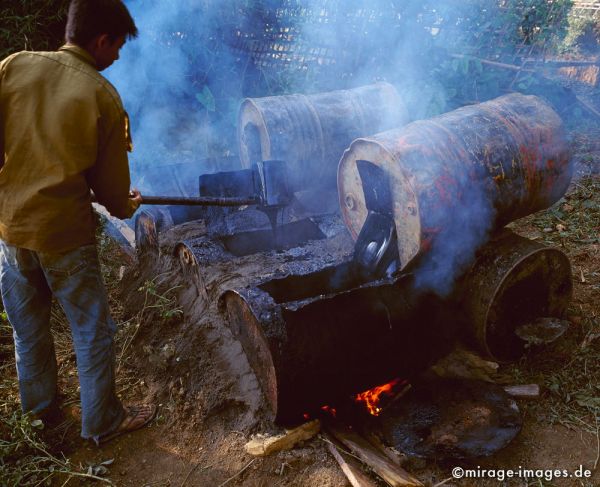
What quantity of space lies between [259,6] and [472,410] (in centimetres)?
760

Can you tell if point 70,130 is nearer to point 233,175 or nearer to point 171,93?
point 233,175

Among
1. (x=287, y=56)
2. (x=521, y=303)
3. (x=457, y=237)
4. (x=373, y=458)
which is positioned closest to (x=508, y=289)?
(x=521, y=303)

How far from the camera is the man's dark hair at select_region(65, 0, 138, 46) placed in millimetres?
2375

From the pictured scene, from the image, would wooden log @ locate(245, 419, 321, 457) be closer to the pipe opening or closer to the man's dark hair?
the pipe opening

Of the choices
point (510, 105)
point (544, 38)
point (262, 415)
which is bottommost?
point (262, 415)

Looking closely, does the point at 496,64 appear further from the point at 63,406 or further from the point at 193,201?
the point at 63,406

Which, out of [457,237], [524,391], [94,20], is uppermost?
[94,20]

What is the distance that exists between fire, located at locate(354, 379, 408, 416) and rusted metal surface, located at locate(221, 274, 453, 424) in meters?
0.13

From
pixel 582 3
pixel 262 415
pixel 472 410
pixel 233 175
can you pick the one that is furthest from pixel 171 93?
pixel 582 3

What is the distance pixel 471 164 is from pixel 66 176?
106 inches

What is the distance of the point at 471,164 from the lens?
3295 millimetres

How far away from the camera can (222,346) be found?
370 cm

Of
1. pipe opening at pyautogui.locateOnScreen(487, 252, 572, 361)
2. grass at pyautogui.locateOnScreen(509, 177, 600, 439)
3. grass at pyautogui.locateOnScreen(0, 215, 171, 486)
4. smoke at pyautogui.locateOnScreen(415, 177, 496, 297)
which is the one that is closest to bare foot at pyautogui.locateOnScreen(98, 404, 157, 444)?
grass at pyautogui.locateOnScreen(0, 215, 171, 486)

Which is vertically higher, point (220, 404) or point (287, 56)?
point (287, 56)
